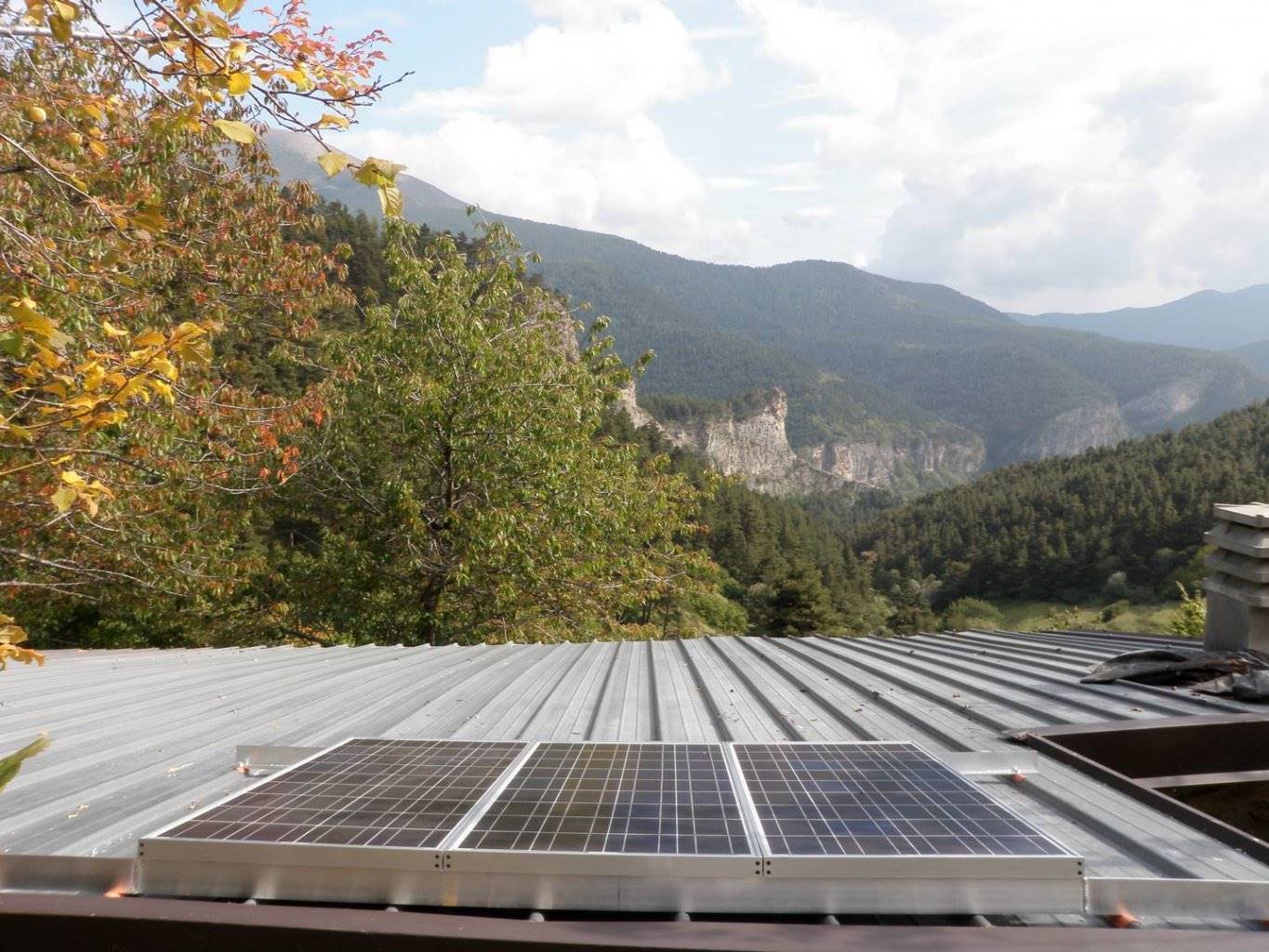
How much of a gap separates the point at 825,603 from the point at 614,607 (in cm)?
3311

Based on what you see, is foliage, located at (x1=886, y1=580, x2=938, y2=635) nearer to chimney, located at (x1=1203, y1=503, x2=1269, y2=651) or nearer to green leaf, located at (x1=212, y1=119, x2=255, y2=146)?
chimney, located at (x1=1203, y1=503, x2=1269, y2=651)

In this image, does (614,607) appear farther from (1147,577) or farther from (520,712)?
(1147,577)

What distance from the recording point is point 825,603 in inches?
1860

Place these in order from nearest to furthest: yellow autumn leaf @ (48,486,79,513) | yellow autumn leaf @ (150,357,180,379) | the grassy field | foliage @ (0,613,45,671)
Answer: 1. foliage @ (0,613,45,671)
2. yellow autumn leaf @ (48,486,79,513)
3. yellow autumn leaf @ (150,357,180,379)
4. the grassy field

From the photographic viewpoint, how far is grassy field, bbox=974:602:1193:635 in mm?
58062

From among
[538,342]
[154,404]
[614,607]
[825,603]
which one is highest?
[538,342]

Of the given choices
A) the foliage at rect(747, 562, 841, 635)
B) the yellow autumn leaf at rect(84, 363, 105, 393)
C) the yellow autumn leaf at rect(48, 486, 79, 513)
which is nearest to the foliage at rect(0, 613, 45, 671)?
the yellow autumn leaf at rect(48, 486, 79, 513)

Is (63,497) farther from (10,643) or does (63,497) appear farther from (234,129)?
(234,129)

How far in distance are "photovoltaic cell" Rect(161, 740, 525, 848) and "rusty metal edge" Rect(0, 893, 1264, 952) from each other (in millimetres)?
202

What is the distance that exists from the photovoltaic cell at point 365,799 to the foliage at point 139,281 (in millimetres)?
1338

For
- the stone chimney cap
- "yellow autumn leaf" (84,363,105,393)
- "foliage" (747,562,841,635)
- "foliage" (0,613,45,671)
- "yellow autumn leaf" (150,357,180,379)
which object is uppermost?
"yellow autumn leaf" (150,357,180,379)

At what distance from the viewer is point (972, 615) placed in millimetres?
78188

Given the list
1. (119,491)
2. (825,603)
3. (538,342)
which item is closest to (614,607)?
(538,342)

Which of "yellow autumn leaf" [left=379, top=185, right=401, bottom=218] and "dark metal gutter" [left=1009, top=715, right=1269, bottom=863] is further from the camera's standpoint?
"dark metal gutter" [left=1009, top=715, right=1269, bottom=863]
